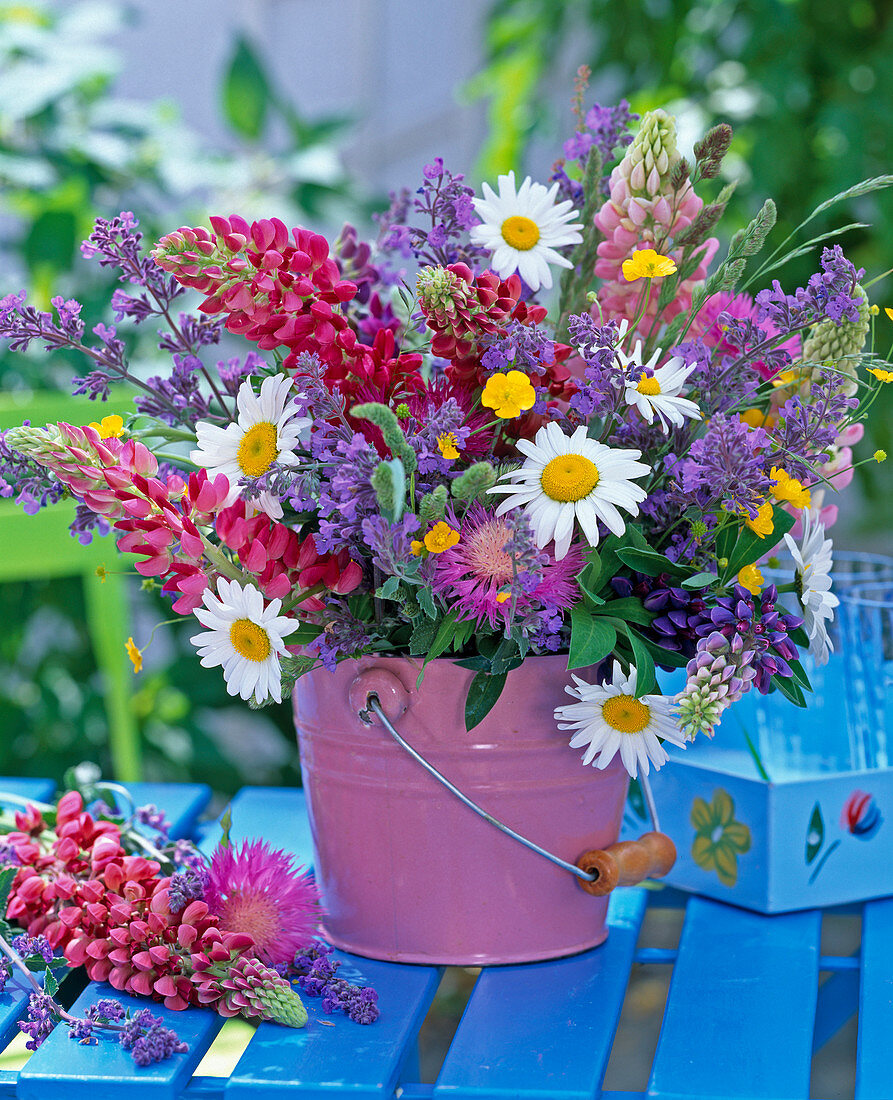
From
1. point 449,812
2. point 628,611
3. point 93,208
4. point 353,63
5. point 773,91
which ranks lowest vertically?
point 449,812

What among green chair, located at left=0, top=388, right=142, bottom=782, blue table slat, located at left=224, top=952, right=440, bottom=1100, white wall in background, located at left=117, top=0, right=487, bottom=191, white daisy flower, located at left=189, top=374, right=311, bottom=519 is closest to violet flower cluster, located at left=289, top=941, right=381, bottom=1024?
blue table slat, located at left=224, top=952, right=440, bottom=1100

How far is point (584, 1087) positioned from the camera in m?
0.54

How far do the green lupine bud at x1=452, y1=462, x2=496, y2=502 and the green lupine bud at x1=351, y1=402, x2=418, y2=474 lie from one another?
1.0 inches

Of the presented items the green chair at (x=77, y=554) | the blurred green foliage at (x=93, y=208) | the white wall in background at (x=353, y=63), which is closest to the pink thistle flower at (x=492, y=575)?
the green chair at (x=77, y=554)

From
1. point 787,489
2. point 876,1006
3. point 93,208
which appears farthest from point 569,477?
point 93,208

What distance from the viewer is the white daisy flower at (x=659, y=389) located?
551mm

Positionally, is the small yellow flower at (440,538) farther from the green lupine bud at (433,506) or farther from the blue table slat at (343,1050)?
the blue table slat at (343,1050)

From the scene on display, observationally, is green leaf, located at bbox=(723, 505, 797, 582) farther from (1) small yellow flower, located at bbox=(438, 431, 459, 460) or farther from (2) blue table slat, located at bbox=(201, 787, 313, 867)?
(2) blue table slat, located at bbox=(201, 787, 313, 867)

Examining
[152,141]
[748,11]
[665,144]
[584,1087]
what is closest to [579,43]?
[748,11]

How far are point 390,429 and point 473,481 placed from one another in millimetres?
40

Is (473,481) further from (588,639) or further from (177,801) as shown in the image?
(177,801)

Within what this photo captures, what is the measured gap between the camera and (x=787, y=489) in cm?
57

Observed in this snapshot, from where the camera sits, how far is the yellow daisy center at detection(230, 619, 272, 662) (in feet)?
1.82

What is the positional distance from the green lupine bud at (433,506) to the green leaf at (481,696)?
98mm
